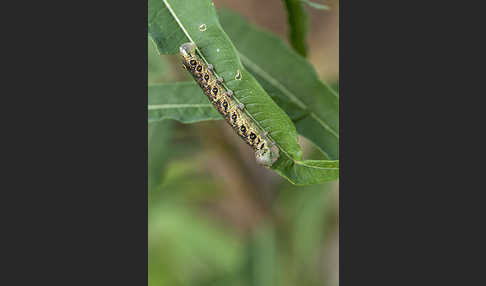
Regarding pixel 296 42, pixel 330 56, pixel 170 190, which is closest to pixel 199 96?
pixel 296 42

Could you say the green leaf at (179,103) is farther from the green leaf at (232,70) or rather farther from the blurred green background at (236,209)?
the blurred green background at (236,209)

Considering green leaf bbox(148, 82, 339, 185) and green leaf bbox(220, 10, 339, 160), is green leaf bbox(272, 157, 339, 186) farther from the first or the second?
green leaf bbox(220, 10, 339, 160)

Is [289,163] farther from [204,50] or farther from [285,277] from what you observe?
[285,277]

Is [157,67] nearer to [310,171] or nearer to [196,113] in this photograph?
[196,113]

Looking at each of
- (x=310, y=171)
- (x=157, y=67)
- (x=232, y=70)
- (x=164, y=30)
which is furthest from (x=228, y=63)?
(x=157, y=67)

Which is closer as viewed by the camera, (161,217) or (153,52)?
(153,52)

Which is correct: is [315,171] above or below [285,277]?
above
